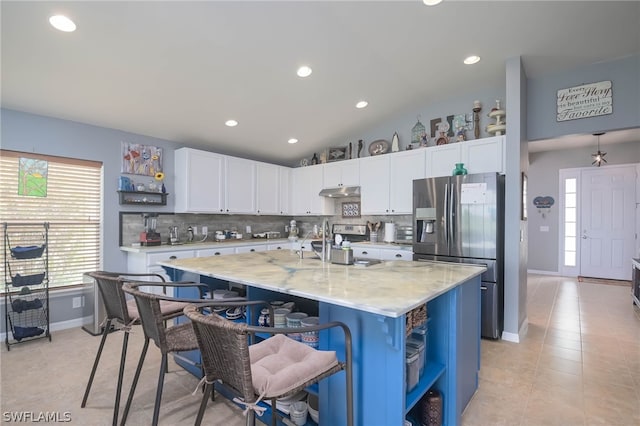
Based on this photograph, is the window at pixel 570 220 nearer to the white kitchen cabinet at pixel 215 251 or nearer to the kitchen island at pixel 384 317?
the kitchen island at pixel 384 317

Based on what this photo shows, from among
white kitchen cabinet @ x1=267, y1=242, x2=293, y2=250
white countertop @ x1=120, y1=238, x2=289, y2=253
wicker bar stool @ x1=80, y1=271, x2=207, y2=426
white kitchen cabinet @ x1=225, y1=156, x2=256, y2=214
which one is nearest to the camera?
wicker bar stool @ x1=80, y1=271, x2=207, y2=426

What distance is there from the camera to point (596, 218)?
20.2 ft

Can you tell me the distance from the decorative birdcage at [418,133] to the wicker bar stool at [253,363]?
12.2 ft

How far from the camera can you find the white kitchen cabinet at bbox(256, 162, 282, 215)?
519 cm

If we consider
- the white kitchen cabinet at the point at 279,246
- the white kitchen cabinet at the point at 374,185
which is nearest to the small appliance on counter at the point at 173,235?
the white kitchen cabinet at the point at 279,246

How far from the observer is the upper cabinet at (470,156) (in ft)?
11.5

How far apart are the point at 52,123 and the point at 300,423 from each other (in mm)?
3926

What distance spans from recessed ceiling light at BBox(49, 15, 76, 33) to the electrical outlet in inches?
111

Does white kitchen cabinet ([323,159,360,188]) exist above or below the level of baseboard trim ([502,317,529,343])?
above

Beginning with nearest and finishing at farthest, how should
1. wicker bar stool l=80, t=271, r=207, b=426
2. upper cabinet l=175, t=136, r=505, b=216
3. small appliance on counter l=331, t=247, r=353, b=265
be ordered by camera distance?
wicker bar stool l=80, t=271, r=207, b=426, small appliance on counter l=331, t=247, r=353, b=265, upper cabinet l=175, t=136, r=505, b=216

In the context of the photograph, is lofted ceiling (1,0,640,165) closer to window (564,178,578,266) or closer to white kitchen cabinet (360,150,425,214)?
white kitchen cabinet (360,150,425,214)

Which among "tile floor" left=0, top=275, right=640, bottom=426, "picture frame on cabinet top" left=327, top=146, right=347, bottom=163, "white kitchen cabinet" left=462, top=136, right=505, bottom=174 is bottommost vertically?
"tile floor" left=0, top=275, right=640, bottom=426

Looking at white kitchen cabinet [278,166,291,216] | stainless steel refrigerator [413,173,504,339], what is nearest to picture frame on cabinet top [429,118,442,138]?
stainless steel refrigerator [413,173,504,339]

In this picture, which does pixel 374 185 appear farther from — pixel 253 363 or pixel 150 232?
pixel 253 363
